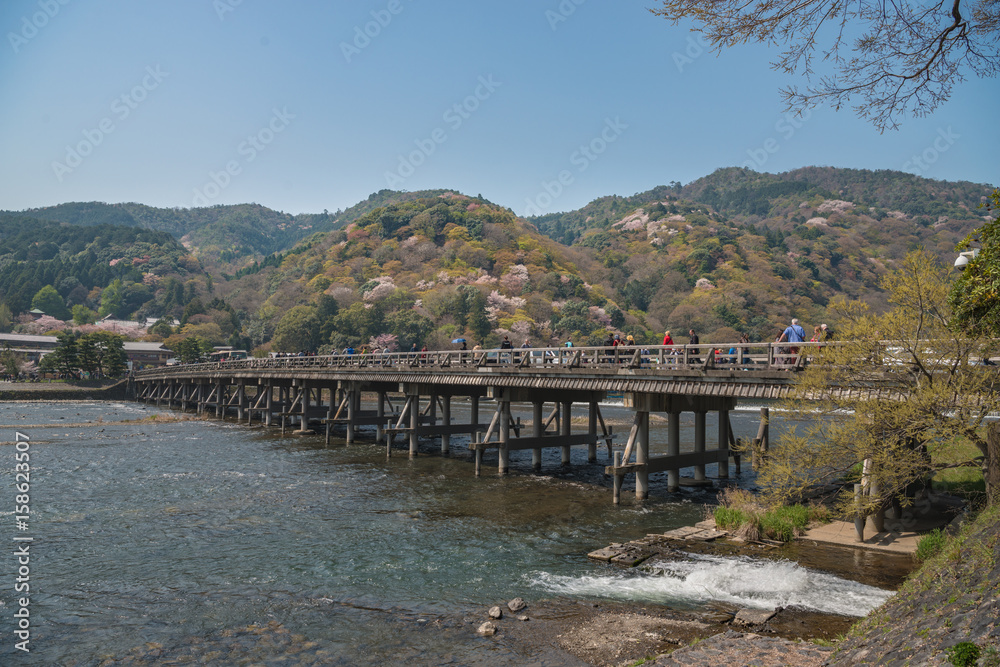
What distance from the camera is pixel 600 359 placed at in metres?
22.3

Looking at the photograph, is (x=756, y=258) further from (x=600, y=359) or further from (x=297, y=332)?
(x=600, y=359)

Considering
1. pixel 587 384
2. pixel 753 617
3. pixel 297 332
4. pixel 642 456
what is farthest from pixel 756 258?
pixel 753 617

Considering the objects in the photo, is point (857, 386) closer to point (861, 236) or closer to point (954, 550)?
point (954, 550)

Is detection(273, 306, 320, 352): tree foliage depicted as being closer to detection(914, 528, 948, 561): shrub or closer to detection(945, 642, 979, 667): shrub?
detection(914, 528, 948, 561): shrub

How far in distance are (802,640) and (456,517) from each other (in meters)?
11.5

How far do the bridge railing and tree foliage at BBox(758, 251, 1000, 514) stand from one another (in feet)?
4.63

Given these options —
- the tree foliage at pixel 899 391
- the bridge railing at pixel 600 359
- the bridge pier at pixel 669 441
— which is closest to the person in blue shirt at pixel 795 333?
the bridge railing at pixel 600 359

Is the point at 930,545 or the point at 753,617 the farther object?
the point at 930,545

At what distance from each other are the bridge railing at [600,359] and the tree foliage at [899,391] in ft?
4.63

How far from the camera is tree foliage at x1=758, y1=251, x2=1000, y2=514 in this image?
11312 mm

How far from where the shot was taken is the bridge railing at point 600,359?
1622cm

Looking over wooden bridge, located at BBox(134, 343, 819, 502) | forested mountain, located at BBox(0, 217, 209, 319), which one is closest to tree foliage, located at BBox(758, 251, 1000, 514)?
wooden bridge, located at BBox(134, 343, 819, 502)

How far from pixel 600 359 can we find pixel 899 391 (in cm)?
1080

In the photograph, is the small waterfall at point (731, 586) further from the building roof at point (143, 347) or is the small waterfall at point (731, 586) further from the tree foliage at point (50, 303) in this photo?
the tree foliage at point (50, 303)
